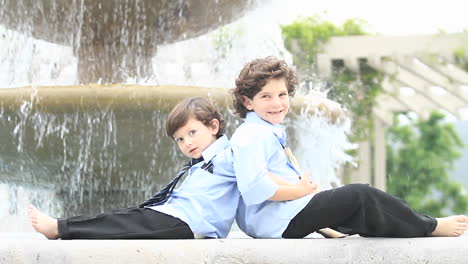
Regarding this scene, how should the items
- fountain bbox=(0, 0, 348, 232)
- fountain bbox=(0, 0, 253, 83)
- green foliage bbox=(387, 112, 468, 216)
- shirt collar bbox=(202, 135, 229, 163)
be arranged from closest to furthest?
1. shirt collar bbox=(202, 135, 229, 163)
2. fountain bbox=(0, 0, 348, 232)
3. fountain bbox=(0, 0, 253, 83)
4. green foliage bbox=(387, 112, 468, 216)

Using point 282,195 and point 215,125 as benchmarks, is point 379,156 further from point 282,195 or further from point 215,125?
point 282,195

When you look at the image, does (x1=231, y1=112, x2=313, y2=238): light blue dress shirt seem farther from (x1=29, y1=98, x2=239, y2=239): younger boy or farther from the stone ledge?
the stone ledge

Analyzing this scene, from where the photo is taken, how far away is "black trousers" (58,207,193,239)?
7.98 ft

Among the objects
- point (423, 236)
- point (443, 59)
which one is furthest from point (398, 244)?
point (443, 59)

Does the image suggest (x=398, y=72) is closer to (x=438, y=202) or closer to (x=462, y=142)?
(x=438, y=202)

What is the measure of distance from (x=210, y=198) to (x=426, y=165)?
819 inches

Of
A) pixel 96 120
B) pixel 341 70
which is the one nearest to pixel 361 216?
pixel 96 120

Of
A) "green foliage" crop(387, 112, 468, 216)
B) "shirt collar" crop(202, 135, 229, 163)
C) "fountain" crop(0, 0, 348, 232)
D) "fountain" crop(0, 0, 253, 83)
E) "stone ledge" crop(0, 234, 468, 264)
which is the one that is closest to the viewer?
"stone ledge" crop(0, 234, 468, 264)

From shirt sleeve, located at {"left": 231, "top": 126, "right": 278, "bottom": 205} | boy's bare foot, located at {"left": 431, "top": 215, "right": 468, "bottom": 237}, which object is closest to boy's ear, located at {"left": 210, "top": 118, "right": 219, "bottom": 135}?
shirt sleeve, located at {"left": 231, "top": 126, "right": 278, "bottom": 205}

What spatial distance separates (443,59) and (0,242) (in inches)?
496

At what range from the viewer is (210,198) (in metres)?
2.57

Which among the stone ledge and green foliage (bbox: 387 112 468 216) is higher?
the stone ledge

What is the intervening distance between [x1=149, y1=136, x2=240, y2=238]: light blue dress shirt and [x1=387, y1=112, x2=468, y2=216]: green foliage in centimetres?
1969

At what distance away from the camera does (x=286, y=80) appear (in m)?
2.63
